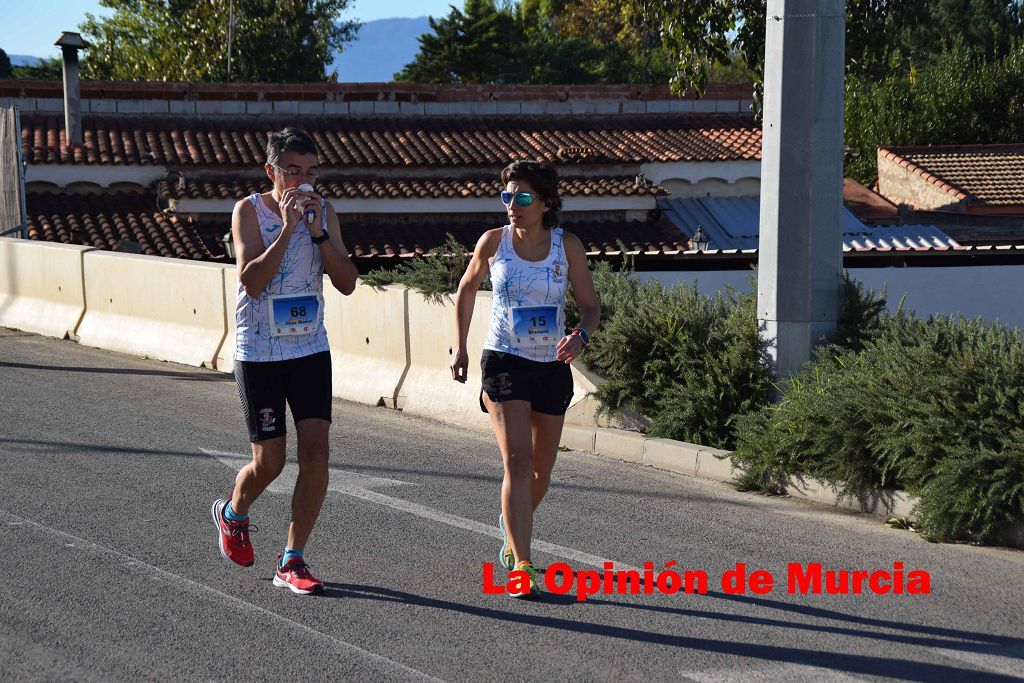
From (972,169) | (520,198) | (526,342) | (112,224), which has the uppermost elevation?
(972,169)

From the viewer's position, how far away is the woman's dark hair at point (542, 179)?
5797 millimetres

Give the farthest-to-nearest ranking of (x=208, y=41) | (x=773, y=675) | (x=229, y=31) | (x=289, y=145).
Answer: (x=208, y=41) < (x=229, y=31) < (x=289, y=145) < (x=773, y=675)

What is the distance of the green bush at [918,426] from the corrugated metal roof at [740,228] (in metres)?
27.4

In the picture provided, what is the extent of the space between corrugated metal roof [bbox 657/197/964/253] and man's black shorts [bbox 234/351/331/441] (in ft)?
100

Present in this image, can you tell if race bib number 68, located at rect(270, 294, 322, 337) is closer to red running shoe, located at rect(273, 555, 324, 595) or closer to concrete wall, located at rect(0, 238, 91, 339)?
red running shoe, located at rect(273, 555, 324, 595)

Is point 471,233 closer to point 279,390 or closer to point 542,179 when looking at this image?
point 542,179

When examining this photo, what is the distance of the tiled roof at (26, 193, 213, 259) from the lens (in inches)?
1211

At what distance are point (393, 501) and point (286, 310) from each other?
2305 mm

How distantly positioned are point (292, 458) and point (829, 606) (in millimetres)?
4161

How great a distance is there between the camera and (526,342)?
5.78m

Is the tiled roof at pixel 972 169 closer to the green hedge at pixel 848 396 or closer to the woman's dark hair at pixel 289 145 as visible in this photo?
the green hedge at pixel 848 396

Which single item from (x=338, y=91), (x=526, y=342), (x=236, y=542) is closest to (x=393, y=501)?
(x=236, y=542)

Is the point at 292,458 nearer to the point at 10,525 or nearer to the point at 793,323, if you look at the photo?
the point at 10,525

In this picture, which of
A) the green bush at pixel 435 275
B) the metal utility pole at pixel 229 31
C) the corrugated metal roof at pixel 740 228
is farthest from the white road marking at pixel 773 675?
the metal utility pole at pixel 229 31
